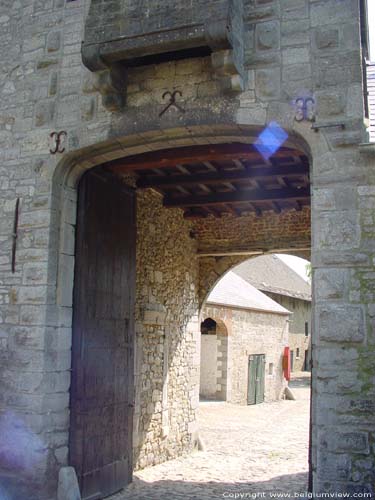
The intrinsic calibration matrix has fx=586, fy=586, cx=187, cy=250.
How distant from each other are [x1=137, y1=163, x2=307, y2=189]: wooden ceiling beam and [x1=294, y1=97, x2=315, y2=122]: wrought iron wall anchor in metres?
2.31

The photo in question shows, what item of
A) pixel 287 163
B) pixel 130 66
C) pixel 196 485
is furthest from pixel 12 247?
pixel 196 485

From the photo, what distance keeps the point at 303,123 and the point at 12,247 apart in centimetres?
308

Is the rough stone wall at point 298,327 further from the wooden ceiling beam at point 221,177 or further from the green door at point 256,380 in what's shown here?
the wooden ceiling beam at point 221,177

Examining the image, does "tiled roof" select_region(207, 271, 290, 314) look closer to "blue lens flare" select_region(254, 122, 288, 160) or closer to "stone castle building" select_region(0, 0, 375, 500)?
"stone castle building" select_region(0, 0, 375, 500)

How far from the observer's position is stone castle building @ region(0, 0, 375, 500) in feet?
15.1

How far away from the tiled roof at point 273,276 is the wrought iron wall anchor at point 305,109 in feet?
58.8

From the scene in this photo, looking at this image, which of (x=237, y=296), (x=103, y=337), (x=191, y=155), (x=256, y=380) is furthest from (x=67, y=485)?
(x=256, y=380)

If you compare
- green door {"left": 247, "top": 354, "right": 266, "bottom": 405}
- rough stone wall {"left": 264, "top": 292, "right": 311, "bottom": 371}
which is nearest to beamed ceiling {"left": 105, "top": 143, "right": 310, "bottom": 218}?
green door {"left": 247, "top": 354, "right": 266, "bottom": 405}

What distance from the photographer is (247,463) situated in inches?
380

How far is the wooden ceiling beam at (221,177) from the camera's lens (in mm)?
7359

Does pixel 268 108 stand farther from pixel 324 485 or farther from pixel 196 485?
pixel 196 485

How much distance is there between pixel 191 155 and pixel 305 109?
182 centimetres

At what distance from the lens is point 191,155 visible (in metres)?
6.48

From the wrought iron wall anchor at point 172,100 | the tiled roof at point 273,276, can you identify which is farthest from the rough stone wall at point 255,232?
the tiled roof at point 273,276
